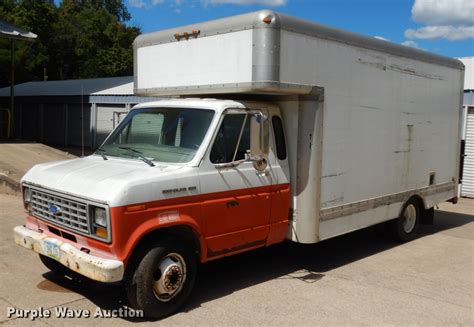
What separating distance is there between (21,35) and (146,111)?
1358 centimetres

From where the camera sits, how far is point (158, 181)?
4922 millimetres

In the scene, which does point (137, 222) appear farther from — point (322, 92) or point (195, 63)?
point (322, 92)

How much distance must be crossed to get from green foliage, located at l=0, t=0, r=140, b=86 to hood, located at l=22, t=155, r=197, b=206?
1343 inches

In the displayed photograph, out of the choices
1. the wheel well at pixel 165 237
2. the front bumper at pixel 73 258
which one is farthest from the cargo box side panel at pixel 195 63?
the front bumper at pixel 73 258

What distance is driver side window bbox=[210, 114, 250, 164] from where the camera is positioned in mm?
5504

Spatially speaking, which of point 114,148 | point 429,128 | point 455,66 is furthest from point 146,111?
point 455,66

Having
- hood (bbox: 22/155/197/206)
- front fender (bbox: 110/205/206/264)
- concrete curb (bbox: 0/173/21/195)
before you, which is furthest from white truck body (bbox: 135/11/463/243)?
concrete curb (bbox: 0/173/21/195)

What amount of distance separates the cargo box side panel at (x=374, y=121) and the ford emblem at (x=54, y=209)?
9.13ft

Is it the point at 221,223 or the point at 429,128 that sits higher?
the point at 429,128

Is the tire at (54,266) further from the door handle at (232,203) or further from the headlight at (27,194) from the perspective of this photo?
the door handle at (232,203)

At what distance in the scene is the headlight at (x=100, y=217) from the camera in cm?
467

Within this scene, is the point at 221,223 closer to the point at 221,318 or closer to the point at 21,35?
the point at 221,318

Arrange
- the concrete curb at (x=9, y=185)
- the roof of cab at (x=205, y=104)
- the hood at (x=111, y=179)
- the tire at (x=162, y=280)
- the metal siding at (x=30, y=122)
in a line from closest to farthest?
the hood at (x=111, y=179) < the tire at (x=162, y=280) < the roof of cab at (x=205, y=104) < the concrete curb at (x=9, y=185) < the metal siding at (x=30, y=122)

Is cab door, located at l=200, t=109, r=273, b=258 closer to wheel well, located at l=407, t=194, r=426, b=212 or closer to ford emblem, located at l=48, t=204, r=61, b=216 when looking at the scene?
ford emblem, located at l=48, t=204, r=61, b=216
